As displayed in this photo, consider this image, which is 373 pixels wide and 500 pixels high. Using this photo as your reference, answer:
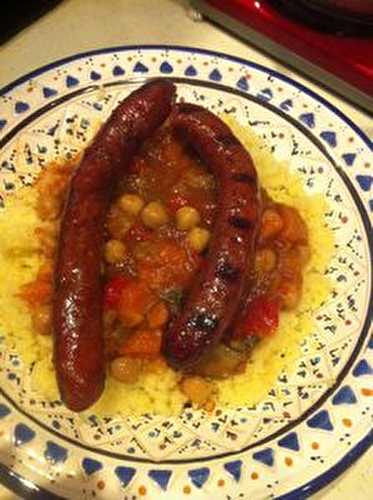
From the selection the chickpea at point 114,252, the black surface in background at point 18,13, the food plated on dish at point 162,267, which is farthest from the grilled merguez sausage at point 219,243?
the black surface in background at point 18,13

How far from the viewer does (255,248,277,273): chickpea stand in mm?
2285

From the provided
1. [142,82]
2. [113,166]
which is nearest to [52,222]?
[113,166]

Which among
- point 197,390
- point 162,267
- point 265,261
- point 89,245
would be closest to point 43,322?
point 89,245

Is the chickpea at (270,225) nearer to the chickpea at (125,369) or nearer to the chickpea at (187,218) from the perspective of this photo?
the chickpea at (187,218)

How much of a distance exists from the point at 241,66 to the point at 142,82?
0.40 m

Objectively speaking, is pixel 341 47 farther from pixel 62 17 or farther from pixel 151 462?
pixel 151 462

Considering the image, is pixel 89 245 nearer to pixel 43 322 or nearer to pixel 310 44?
pixel 43 322

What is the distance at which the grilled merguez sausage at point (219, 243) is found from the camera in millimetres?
1919

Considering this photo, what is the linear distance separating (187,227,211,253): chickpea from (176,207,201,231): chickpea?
1.8 inches

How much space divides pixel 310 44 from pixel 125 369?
1578 millimetres

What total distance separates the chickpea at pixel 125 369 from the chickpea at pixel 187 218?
0.49 metres

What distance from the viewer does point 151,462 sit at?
6.21 feet

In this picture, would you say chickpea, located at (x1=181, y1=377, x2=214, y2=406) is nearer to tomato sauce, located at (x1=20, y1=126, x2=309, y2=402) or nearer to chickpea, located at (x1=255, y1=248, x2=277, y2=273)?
tomato sauce, located at (x1=20, y1=126, x2=309, y2=402)

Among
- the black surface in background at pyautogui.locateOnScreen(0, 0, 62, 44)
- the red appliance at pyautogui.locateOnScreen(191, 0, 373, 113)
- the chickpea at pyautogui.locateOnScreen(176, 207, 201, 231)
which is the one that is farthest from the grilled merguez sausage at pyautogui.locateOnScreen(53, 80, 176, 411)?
the black surface in background at pyautogui.locateOnScreen(0, 0, 62, 44)
